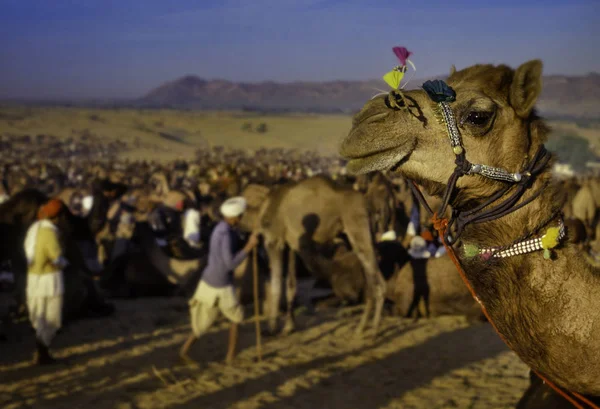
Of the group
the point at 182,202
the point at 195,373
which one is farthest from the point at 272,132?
the point at 195,373

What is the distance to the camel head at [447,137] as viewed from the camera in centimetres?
243

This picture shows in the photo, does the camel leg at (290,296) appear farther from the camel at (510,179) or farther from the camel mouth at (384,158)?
the camel mouth at (384,158)

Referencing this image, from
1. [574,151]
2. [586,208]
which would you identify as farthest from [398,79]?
[574,151]

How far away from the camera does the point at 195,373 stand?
7547 millimetres

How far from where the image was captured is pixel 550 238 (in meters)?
2.38

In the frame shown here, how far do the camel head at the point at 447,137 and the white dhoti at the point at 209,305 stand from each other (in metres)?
5.36

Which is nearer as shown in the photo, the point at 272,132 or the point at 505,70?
the point at 505,70

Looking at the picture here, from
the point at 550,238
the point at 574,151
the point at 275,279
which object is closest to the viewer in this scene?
the point at 550,238

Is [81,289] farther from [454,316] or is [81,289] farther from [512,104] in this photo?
[512,104]

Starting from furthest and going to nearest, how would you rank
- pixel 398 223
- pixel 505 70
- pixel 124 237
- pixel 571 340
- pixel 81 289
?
pixel 398 223, pixel 124 237, pixel 81 289, pixel 505 70, pixel 571 340

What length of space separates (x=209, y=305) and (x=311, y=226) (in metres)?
2.52

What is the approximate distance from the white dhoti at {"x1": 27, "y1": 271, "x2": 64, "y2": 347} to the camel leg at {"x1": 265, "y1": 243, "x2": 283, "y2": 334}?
10.1 ft

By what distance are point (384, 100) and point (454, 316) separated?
8.08 m

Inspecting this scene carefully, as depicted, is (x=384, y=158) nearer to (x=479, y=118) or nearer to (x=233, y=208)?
(x=479, y=118)
